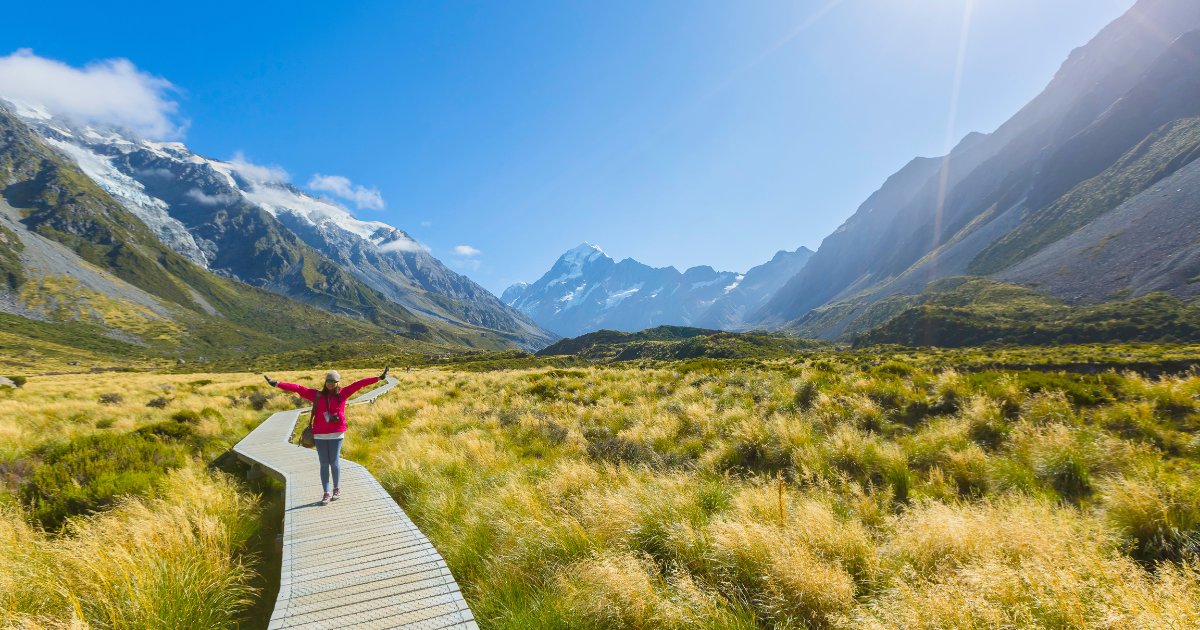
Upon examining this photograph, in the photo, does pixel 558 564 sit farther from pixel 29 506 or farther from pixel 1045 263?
pixel 1045 263

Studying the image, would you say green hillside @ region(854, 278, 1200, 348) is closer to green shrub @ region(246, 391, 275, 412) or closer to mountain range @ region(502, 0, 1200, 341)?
mountain range @ region(502, 0, 1200, 341)

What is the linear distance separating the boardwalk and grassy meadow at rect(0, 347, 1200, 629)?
0.41 meters

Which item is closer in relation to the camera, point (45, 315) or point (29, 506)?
point (29, 506)

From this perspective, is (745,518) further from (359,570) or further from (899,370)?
(899,370)

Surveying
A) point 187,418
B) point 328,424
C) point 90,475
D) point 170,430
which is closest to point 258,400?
point 187,418

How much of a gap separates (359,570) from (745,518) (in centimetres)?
504

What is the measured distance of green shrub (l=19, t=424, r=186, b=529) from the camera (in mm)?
6668

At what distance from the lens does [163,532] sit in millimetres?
5309

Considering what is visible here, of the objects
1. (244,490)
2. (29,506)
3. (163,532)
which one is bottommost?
(244,490)

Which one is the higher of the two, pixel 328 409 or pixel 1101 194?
pixel 1101 194

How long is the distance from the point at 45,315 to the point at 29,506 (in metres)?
241

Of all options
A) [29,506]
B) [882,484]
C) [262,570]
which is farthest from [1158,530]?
[29,506]

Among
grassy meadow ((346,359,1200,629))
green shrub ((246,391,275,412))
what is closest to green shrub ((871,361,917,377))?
grassy meadow ((346,359,1200,629))

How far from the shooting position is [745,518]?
4.91 meters
